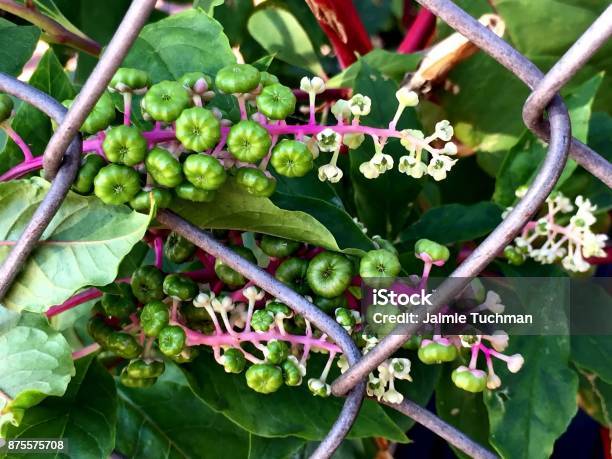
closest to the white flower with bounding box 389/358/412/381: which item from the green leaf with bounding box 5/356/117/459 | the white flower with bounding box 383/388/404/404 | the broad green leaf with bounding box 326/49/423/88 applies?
the white flower with bounding box 383/388/404/404

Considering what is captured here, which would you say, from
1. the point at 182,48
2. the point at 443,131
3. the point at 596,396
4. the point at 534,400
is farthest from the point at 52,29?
the point at 596,396

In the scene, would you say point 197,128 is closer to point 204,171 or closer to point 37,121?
point 204,171

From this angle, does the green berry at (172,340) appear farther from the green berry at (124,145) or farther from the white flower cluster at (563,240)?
the white flower cluster at (563,240)

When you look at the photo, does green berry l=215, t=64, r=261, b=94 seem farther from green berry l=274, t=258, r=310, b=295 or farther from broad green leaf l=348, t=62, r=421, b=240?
broad green leaf l=348, t=62, r=421, b=240

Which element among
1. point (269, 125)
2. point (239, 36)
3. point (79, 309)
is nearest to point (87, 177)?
point (269, 125)

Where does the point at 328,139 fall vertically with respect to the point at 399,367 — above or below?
above

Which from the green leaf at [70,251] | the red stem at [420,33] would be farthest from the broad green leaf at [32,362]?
the red stem at [420,33]
